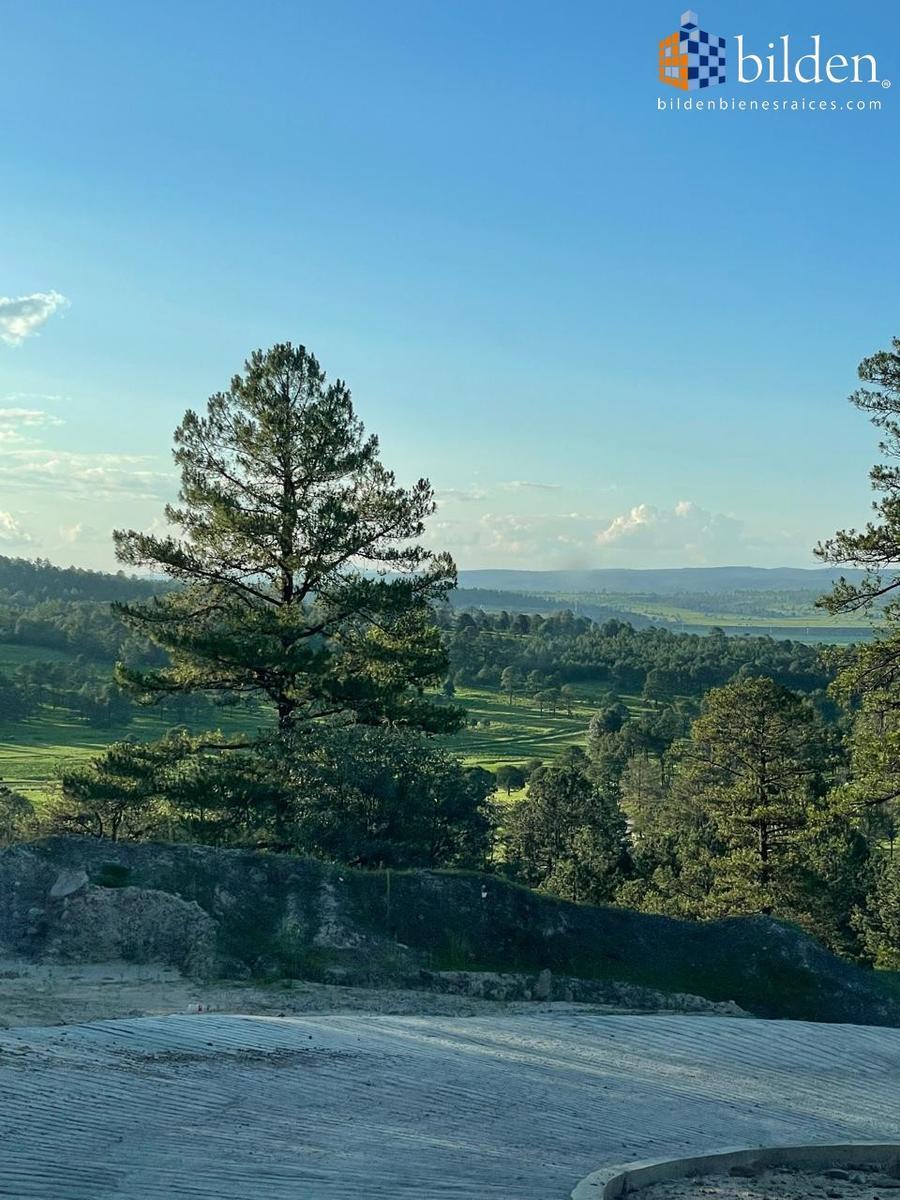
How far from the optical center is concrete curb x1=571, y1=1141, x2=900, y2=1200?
30.3 ft

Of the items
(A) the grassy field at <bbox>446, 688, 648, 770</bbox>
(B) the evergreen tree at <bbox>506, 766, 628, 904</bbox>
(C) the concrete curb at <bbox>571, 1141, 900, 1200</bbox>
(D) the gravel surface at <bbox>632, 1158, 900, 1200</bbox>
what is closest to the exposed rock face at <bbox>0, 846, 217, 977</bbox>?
(C) the concrete curb at <bbox>571, 1141, 900, 1200</bbox>

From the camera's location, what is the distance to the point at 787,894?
3447cm

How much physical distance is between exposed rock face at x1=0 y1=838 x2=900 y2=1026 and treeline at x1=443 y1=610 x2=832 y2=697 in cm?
8986

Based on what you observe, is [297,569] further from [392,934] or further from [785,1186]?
[785,1186]

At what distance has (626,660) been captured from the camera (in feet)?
472

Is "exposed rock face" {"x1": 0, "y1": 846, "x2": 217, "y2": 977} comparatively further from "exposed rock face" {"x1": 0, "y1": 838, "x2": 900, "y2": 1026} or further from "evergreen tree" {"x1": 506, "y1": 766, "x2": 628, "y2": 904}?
"evergreen tree" {"x1": 506, "y1": 766, "x2": 628, "y2": 904}

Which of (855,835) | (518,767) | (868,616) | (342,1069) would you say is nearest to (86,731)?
(518,767)

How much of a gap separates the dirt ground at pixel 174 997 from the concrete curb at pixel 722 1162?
23.0ft

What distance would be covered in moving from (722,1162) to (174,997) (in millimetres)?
9112

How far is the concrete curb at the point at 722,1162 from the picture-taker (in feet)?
30.3

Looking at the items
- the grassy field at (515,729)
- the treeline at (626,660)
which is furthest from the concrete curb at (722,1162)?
the treeline at (626,660)

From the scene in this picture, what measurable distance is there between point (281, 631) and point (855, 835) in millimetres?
30975

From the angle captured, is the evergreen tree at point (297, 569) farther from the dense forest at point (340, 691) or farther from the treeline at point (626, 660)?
the treeline at point (626, 660)

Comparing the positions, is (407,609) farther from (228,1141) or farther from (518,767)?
(518,767)
